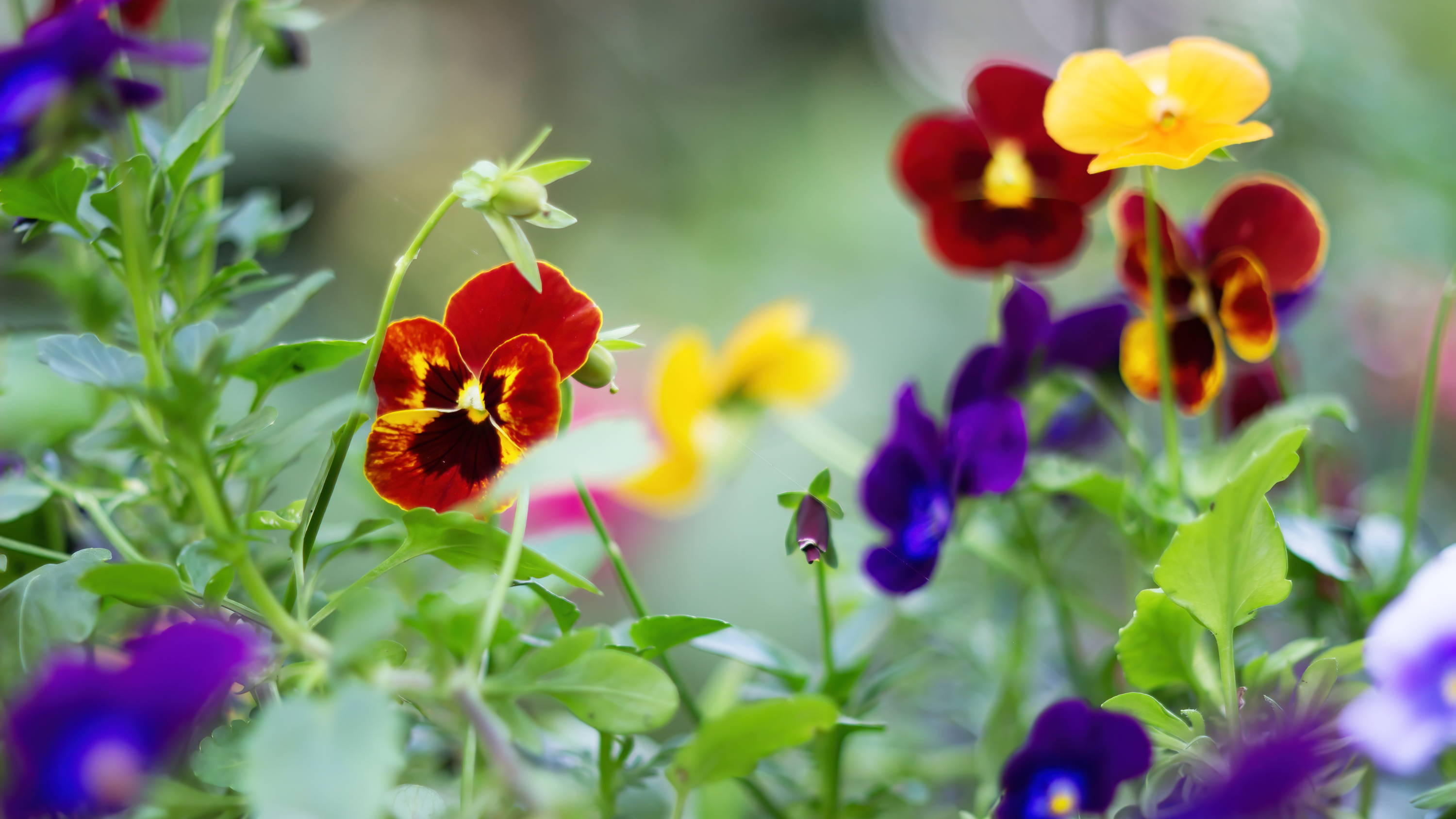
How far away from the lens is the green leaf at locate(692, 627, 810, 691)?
1.08ft

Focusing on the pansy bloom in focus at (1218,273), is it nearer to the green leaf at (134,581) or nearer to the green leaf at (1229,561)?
the green leaf at (1229,561)

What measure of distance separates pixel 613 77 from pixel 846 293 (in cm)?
99

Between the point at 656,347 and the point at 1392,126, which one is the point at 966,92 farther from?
the point at 1392,126

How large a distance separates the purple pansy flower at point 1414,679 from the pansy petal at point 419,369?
0.81ft

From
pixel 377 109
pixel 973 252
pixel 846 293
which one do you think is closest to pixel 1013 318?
pixel 973 252

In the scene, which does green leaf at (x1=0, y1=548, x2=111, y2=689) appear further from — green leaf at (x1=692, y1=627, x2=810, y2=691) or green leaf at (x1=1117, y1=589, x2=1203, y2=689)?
green leaf at (x1=1117, y1=589, x2=1203, y2=689)

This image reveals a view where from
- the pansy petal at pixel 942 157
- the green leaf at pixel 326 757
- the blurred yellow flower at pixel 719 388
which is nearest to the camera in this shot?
the green leaf at pixel 326 757

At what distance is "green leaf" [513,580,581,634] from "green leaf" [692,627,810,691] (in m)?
0.05

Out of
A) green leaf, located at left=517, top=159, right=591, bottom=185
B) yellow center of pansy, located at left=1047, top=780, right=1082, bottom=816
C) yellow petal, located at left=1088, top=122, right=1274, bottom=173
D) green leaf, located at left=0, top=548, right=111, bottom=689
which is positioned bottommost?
green leaf, located at left=0, top=548, right=111, bottom=689

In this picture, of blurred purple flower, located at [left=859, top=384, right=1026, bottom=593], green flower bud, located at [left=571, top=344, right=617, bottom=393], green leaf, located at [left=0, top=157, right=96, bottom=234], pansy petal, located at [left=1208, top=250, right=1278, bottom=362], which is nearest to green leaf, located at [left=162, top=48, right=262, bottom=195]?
green leaf, located at [left=0, top=157, right=96, bottom=234]

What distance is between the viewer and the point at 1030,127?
1.51ft

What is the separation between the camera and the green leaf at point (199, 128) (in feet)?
0.90

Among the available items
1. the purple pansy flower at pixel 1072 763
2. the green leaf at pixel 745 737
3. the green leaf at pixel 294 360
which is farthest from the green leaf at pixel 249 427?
the purple pansy flower at pixel 1072 763

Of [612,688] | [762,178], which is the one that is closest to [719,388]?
[612,688]
